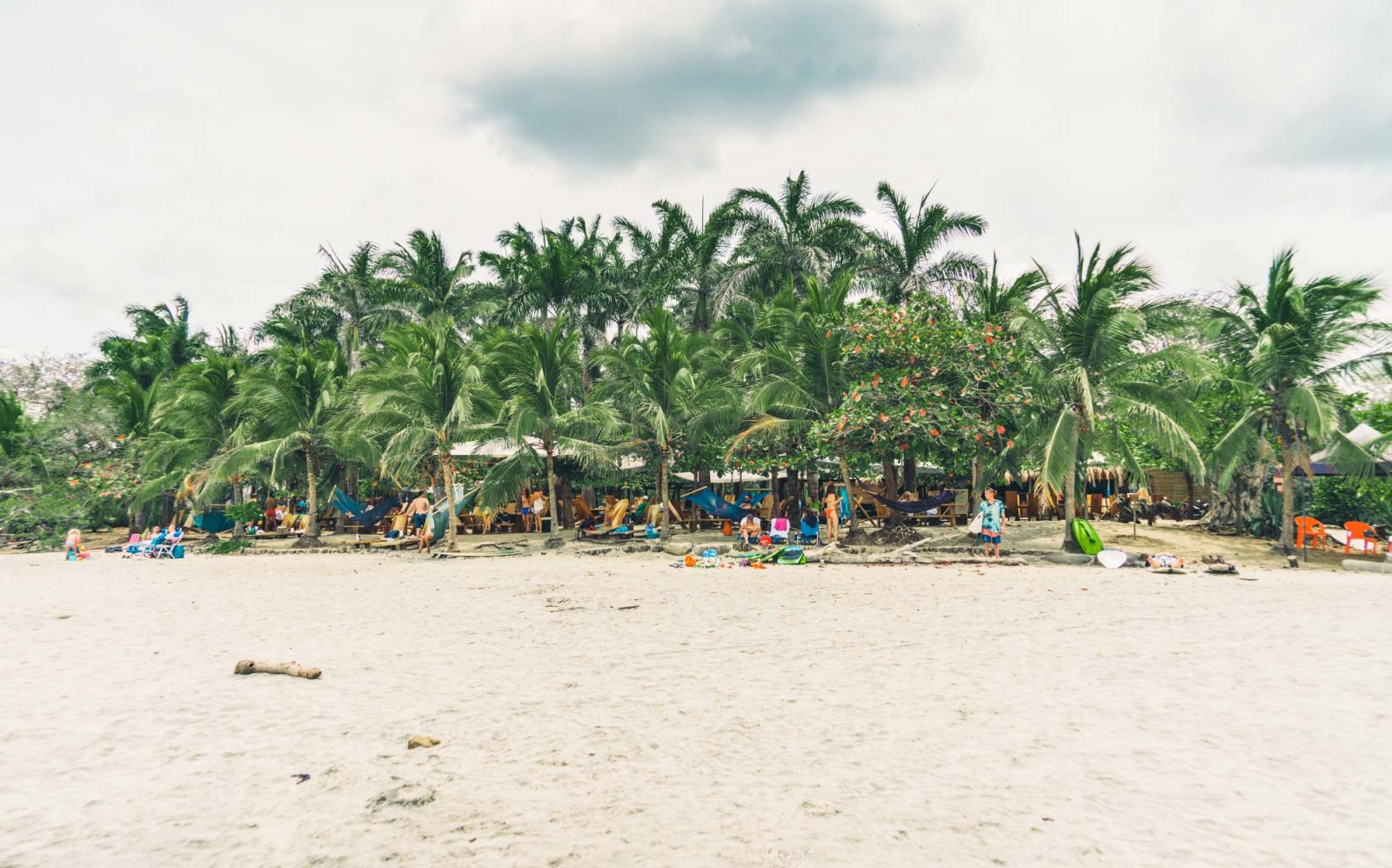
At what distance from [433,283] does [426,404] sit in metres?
13.6

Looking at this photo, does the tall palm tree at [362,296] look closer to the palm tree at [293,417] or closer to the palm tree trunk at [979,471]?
the palm tree at [293,417]

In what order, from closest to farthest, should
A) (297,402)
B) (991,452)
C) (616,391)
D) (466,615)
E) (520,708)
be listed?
1. (520,708)
2. (466,615)
3. (991,452)
4. (297,402)
5. (616,391)

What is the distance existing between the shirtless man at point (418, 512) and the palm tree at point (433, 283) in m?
10.6

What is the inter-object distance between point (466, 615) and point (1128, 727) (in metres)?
6.43

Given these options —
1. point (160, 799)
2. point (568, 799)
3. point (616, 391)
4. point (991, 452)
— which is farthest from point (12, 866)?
point (616, 391)

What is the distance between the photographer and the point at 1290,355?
12.8m

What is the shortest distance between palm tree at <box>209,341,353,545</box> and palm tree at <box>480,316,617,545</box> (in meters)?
3.45

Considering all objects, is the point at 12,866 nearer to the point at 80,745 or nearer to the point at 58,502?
the point at 80,745

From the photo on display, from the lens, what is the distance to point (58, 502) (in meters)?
18.8

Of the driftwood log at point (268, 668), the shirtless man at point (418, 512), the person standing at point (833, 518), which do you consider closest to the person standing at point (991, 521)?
the person standing at point (833, 518)

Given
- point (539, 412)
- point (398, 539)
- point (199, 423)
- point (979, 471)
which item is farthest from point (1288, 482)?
point (199, 423)

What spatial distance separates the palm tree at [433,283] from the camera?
1089 inches

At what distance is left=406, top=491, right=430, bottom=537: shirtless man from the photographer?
709 inches

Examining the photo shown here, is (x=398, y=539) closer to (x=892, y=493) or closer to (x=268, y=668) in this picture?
(x=892, y=493)
